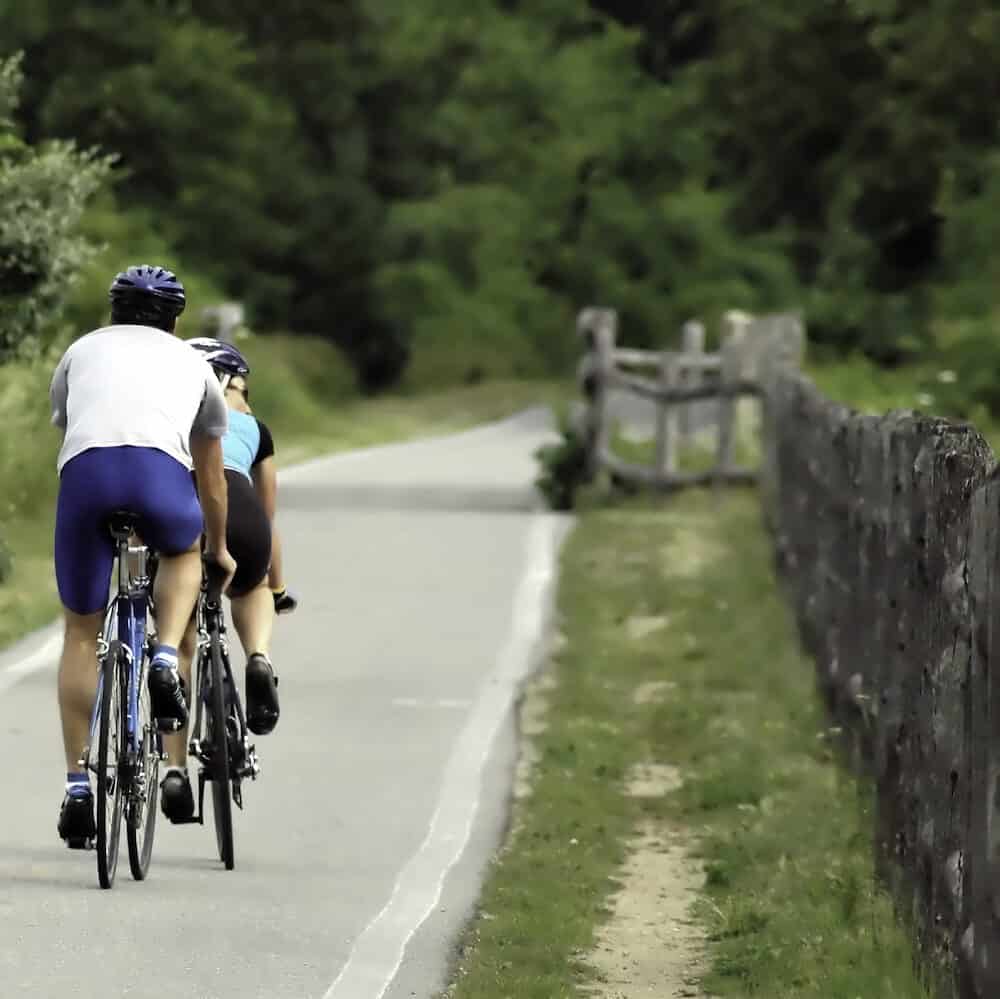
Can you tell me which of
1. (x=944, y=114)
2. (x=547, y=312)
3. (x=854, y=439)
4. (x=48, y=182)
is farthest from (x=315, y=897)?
(x=547, y=312)

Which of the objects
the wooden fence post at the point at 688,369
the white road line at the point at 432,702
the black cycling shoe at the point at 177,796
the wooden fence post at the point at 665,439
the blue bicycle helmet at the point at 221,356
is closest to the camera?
the black cycling shoe at the point at 177,796

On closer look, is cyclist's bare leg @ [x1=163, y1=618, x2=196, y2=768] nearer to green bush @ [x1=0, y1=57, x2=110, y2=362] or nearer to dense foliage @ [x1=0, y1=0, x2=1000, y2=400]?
green bush @ [x1=0, y1=57, x2=110, y2=362]

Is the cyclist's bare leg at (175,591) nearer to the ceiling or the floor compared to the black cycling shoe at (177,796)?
nearer to the ceiling

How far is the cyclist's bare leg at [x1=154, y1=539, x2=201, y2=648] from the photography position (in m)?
9.12

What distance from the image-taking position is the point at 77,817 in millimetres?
9086

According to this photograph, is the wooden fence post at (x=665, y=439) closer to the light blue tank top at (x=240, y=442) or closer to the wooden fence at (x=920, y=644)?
the wooden fence at (x=920, y=644)

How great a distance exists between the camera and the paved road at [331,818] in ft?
27.3

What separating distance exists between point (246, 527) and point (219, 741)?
73 cm

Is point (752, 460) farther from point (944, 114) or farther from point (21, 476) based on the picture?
point (944, 114)

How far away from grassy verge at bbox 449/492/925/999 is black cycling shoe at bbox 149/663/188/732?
1.06 m

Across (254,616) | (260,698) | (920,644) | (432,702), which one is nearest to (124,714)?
(260,698)

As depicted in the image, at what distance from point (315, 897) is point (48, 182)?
10513 millimetres

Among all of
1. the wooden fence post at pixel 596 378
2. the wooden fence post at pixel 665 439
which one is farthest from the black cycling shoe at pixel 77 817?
the wooden fence post at pixel 596 378

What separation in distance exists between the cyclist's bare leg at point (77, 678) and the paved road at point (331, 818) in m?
0.45
